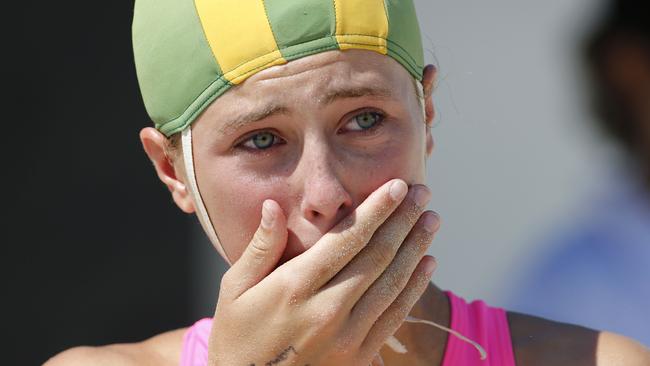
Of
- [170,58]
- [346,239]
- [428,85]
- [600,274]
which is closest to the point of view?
[346,239]

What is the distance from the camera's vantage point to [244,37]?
8.07 feet

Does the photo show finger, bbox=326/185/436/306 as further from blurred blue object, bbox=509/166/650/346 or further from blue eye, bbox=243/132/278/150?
blurred blue object, bbox=509/166/650/346

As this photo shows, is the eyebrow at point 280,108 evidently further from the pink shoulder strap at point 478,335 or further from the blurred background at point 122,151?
the blurred background at point 122,151

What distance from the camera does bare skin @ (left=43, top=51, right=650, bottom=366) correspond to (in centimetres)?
235

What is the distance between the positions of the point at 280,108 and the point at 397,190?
1.04ft

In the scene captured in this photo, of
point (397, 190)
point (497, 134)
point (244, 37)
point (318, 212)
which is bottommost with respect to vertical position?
point (318, 212)

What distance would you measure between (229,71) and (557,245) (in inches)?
75.3

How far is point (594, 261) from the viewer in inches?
151

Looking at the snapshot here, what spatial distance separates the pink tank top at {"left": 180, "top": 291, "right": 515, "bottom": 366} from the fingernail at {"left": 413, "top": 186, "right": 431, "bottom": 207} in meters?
0.54

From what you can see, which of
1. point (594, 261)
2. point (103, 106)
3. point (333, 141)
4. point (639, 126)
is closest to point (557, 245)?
point (594, 261)

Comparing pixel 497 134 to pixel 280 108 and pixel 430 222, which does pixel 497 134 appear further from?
pixel 280 108

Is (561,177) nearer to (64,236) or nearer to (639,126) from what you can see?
(639,126)

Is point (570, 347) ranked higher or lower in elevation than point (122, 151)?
lower

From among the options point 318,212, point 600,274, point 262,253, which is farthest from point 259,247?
point 600,274
